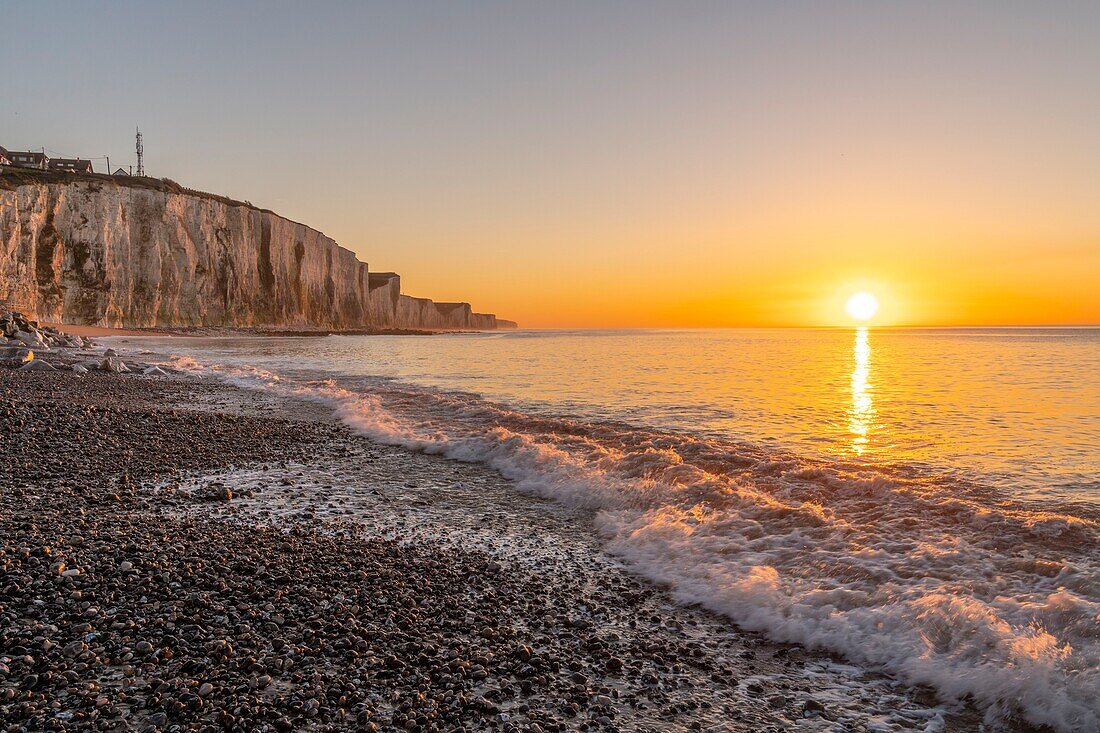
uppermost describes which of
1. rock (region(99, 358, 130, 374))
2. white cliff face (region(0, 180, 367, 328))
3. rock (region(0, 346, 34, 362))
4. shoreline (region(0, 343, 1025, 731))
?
white cliff face (region(0, 180, 367, 328))

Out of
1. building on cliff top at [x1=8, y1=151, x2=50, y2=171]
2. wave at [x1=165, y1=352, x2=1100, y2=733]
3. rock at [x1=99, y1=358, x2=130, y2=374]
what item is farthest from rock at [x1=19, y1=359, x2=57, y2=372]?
building on cliff top at [x1=8, y1=151, x2=50, y2=171]

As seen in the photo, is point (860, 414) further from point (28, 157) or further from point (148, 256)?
point (28, 157)

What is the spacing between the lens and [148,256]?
260 feet

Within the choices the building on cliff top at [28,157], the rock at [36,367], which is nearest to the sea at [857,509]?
the rock at [36,367]

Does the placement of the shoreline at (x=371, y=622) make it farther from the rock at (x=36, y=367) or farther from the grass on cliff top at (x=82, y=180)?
the grass on cliff top at (x=82, y=180)

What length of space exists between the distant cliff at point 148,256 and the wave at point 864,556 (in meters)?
73.4

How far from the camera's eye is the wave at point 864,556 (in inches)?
169

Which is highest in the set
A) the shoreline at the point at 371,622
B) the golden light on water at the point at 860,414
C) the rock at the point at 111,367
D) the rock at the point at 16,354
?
the rock at the point at 16,354

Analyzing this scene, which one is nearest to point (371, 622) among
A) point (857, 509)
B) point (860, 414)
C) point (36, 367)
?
point (857, 509)

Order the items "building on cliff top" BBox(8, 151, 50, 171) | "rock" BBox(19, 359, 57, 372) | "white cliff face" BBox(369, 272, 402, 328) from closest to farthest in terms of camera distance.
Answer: "rock" BBox(19, 359, 57, 372)
"building on cliff top" BBox(8, 151, 50, 171)
"white cliff face" BBox(369, 272, 402, 328)

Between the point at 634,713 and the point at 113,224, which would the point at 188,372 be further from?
the point at 113,224

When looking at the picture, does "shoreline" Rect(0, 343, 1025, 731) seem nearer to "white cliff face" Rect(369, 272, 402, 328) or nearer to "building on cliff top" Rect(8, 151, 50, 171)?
"building on cliff top" Rect(8, 151, 50, 171)

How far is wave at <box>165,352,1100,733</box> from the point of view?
428 centimetres

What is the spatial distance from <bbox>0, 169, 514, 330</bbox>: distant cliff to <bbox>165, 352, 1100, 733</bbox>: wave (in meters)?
73.4
